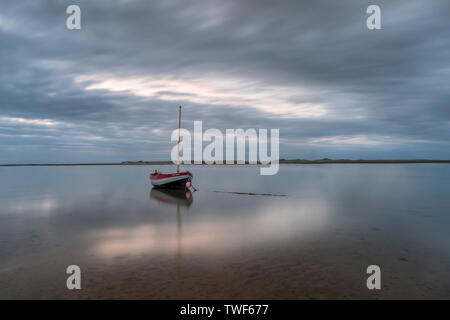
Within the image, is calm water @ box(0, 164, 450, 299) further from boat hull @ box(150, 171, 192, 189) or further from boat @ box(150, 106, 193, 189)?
boat hull @ box(150, 171, 192, 189)

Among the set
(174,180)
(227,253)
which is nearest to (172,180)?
(174,180)

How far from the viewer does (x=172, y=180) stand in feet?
128

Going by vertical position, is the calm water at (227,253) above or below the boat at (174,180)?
below

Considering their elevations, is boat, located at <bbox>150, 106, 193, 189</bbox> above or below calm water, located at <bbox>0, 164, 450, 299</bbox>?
above

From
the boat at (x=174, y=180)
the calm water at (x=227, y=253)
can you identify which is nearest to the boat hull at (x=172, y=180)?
the boat at (x=174, y=180)

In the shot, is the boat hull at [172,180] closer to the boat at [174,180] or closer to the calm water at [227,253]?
the boat at [174,180]

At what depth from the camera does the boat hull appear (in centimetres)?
3784

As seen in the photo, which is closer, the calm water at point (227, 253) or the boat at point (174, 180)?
the calm water at point (227, 253)

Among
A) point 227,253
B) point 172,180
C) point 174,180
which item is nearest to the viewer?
point 227,253

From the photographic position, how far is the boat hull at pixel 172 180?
3784cm

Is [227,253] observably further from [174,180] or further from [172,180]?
[172,180]

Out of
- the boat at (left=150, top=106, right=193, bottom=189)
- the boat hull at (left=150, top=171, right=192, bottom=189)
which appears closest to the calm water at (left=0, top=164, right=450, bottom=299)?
the boat at (left=150, top=106, right=193, bottom=189)

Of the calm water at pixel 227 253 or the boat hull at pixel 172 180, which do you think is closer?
the calm water at pixel 227 253
